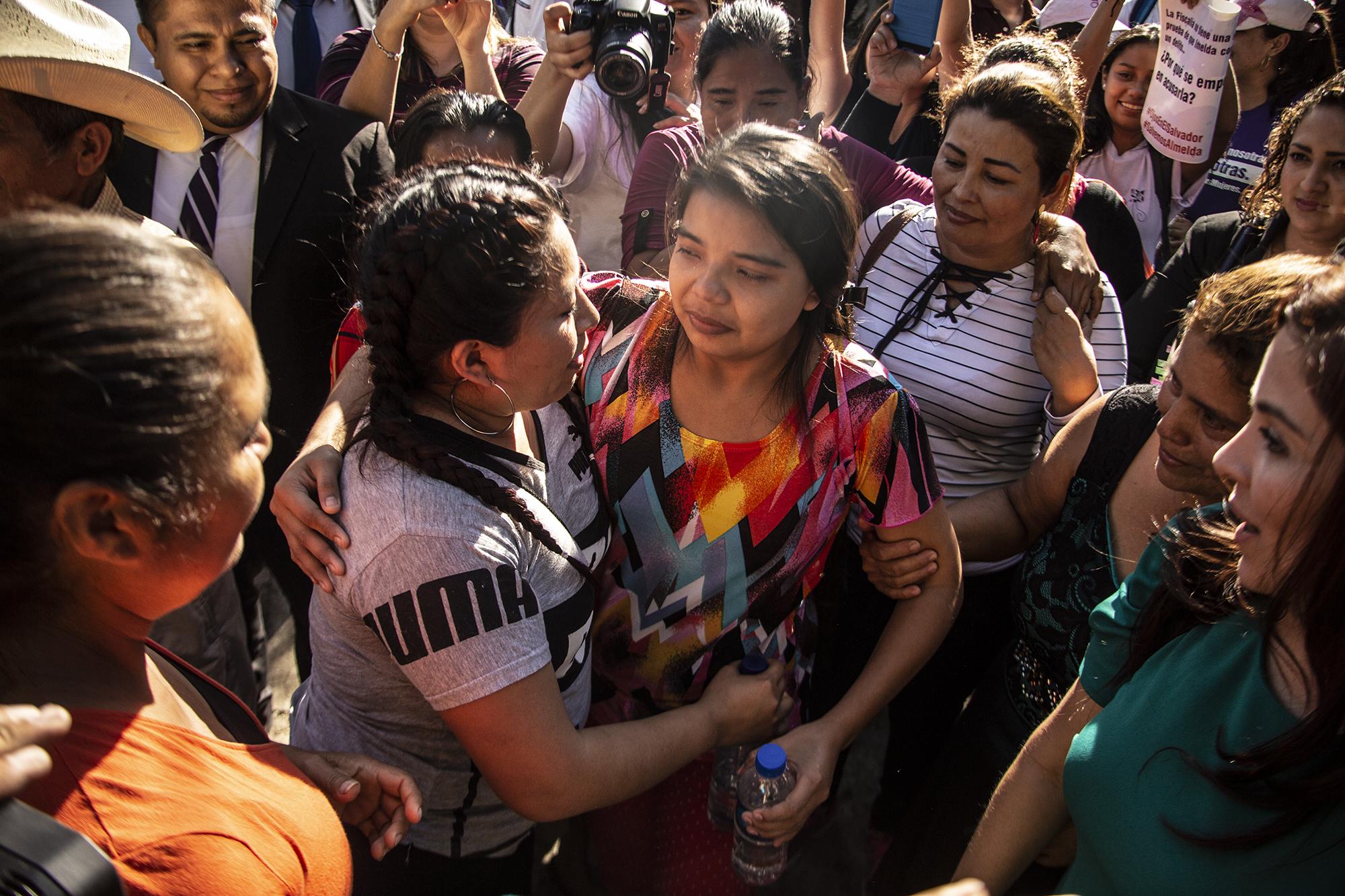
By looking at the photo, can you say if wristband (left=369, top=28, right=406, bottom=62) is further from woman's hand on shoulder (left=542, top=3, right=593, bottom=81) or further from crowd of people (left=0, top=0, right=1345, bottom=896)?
woman's hand on shoulder (left=542, top=3, right=593, bottom=81)

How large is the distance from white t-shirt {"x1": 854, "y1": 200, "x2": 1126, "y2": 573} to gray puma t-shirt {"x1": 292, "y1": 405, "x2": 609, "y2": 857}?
41.1 inches

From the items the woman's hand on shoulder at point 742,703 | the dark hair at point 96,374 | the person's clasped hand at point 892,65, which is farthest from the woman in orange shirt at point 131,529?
the person's clasped hand at point 892,65

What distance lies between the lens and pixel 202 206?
8.08 feet

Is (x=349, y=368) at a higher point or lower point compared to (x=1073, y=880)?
higher

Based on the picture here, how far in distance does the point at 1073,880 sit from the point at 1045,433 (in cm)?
121

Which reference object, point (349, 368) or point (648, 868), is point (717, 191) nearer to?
point (349, 368)

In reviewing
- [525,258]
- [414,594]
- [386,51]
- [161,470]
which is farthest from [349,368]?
[386,51]

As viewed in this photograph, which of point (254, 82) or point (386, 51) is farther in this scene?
point (386, 51)

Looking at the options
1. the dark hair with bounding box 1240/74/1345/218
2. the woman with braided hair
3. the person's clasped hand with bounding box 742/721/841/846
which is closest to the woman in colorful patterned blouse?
the person's clasped hand with bounding box 742/721/841/846

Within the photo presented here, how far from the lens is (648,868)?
1.90 m

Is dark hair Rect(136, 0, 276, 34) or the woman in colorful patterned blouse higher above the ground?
dark hair Rect(136, 0, 276, 34)

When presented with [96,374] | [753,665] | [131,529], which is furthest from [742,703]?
[96,374]

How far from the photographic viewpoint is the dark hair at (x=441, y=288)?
1.33 metres

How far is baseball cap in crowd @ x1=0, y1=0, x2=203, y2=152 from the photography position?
179 centimetres
